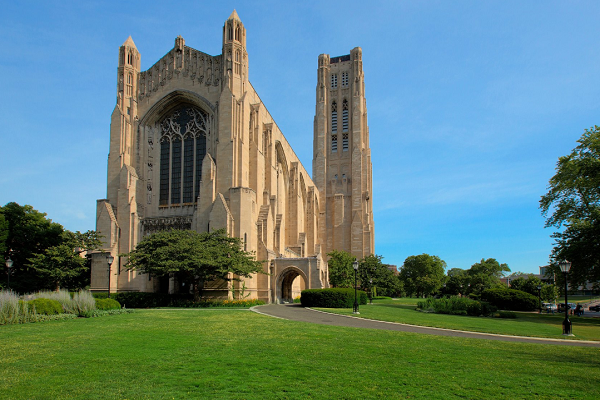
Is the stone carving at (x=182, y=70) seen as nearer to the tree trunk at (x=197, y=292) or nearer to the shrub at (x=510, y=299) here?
the tree trunk at (x=197, y=292)

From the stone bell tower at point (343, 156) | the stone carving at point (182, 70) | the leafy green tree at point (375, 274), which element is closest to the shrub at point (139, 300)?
the stone carving at point (182, 70)

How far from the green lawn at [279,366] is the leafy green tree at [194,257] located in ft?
50.7

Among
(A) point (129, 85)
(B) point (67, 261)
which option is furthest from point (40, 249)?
(A) point (129, 85)

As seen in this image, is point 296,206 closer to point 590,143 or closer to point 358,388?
point 590,143

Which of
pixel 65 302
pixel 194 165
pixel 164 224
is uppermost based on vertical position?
pixel 194 165

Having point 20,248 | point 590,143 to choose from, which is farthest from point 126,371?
point 20,248

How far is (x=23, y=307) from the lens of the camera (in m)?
16.2

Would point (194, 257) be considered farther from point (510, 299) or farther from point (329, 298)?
point (510, 299)

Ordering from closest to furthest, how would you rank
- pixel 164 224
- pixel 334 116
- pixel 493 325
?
pixel 493 325
pixel 164 224
pixel 334 116

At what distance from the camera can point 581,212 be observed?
33906 mm

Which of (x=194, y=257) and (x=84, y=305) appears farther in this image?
(x=194, y=257)

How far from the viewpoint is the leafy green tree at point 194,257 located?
95.1ft

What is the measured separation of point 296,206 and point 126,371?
155ft

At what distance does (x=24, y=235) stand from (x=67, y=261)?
6502 millimetres
